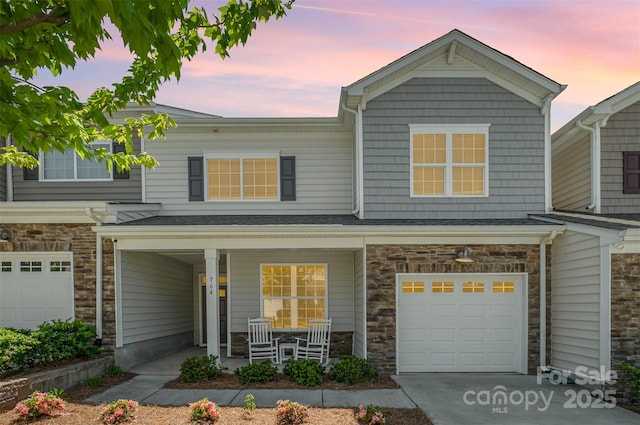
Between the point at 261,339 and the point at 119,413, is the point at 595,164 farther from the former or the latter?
the point at 119,413

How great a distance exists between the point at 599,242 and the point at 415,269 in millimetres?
3222

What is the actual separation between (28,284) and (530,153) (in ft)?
36.1

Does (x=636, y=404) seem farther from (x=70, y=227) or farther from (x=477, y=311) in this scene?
(x=70, y=227)

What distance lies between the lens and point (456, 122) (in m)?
10.2

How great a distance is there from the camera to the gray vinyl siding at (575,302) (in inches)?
321

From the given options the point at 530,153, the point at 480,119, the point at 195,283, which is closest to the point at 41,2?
the point at 480,119

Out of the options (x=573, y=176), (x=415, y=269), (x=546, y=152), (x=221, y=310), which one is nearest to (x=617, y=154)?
(x=573, y=176)

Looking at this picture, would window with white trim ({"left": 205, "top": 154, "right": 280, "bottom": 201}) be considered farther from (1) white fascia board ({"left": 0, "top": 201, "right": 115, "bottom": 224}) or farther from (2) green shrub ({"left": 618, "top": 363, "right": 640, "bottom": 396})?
(2) green shrub ({"left": 618, "top": 363, "right": 640, "bottom": 396})

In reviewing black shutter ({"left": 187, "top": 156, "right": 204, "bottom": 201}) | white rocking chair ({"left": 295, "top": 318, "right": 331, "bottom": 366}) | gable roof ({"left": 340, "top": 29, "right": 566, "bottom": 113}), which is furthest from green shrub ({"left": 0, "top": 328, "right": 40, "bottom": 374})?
gable roof ({"left": 340, "top": 29, "right": 566, "bottom": 113})

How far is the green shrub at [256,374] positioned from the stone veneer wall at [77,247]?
3.27 m

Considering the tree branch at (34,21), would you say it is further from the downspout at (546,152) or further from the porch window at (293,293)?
the downspout at (546,152)

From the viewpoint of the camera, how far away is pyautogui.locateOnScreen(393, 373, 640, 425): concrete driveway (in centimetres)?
667

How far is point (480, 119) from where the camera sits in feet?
33.4

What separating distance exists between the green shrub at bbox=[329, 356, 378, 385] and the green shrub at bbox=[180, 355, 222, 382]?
7.23 feet
